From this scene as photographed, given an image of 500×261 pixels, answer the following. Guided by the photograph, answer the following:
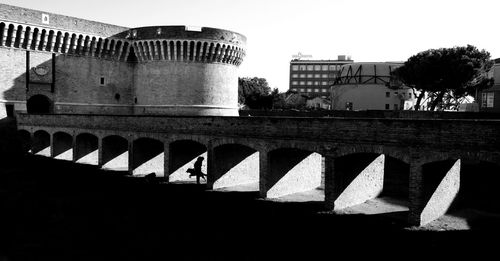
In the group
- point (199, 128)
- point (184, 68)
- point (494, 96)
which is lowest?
point (199, 128)

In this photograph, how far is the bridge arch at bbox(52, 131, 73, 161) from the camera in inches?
1353

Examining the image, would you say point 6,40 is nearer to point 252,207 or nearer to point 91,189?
point 91,189

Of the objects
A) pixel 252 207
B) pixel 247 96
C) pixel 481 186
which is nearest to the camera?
pixel 252 207

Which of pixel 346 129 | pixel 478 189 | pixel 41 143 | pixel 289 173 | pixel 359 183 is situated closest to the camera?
pixel 346 129

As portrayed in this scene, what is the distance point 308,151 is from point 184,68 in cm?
2126

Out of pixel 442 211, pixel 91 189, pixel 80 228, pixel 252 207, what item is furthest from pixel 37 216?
pixel 442 211

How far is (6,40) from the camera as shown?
34.8m

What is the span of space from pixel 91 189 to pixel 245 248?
12933 mm

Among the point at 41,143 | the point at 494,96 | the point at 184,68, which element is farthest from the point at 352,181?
the point at 41,143

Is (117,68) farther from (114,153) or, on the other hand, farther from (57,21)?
(114,153)

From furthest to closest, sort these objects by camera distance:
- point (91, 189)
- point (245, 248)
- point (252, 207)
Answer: point (91, 189), point (252, 207), point (245, 248)

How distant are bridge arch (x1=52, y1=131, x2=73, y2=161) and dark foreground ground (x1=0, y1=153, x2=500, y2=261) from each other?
1079 cm

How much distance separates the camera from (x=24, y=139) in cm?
3678

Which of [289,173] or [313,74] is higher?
[313,74]
